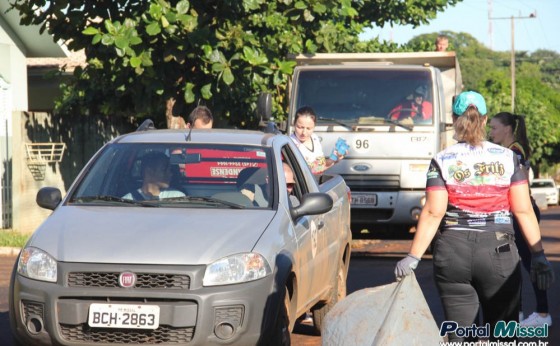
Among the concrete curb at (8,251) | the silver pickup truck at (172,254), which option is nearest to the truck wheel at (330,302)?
the silver pickup truck at (172,254)

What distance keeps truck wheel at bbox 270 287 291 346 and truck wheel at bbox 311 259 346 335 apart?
1.83 meters

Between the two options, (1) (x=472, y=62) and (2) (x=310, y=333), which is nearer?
(2) (x=310, y=333)

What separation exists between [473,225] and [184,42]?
30.5 feet

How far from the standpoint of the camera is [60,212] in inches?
295

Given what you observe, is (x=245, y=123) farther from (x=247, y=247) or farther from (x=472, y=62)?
(x=472, y=62)

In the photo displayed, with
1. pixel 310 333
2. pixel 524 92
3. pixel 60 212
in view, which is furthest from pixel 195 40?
pixel 524 92

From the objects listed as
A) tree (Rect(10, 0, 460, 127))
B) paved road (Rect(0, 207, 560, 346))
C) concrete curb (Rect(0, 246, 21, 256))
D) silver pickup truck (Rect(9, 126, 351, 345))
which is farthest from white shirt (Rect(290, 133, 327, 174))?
concrete curb (Rect(0, 246, 21, 256))

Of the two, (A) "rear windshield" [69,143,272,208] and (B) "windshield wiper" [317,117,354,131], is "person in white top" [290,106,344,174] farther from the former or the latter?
(B) "windshield wiper" [317,117,354,131]

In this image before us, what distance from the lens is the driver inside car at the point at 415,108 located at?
49.7 feet

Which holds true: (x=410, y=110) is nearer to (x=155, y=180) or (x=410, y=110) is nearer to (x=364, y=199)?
(x=364, y=199)

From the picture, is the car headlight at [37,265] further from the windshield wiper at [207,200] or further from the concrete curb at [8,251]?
the concrete curb at [8,251]

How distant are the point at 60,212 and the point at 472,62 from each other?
12449 cm

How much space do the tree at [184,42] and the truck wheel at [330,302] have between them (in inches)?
238

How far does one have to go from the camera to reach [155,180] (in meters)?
7.89
